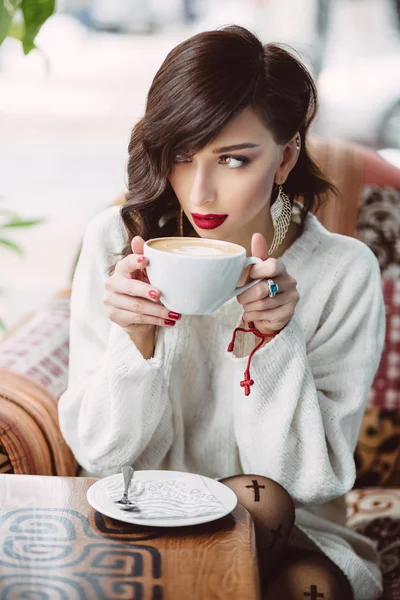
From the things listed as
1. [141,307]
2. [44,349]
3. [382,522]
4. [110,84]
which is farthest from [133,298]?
[110,84]

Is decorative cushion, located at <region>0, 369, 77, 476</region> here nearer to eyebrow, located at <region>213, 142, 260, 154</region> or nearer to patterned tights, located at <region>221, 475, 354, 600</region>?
patterned tights, located at <region>221, 475, 354, 600</region>

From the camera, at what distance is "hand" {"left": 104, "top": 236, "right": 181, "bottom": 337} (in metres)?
1.03

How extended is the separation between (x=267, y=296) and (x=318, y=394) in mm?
312

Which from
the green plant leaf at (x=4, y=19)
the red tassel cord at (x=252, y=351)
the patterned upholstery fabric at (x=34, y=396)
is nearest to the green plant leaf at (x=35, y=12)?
the green plant leaf at (x=4, y=19)

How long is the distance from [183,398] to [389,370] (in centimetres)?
62

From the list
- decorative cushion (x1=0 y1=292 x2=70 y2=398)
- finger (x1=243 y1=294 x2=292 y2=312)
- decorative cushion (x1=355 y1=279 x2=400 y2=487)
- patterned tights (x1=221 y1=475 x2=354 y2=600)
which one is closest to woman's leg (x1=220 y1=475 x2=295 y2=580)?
patterned tights (x1=221 y1=475 x2=354 y2=600)

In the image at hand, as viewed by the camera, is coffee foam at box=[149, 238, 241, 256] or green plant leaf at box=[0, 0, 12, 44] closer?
green plant leaf at box=[0, 0, 12, 44]

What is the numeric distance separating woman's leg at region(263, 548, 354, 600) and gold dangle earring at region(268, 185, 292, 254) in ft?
1.56

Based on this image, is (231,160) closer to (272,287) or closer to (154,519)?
(272,287)

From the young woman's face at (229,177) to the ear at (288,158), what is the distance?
0.04 metres

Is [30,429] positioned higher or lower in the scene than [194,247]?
lower

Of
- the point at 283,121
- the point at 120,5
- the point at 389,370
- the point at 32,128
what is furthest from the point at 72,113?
the point at 283,121

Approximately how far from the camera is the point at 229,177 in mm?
1156

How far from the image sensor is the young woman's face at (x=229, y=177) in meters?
1.14
